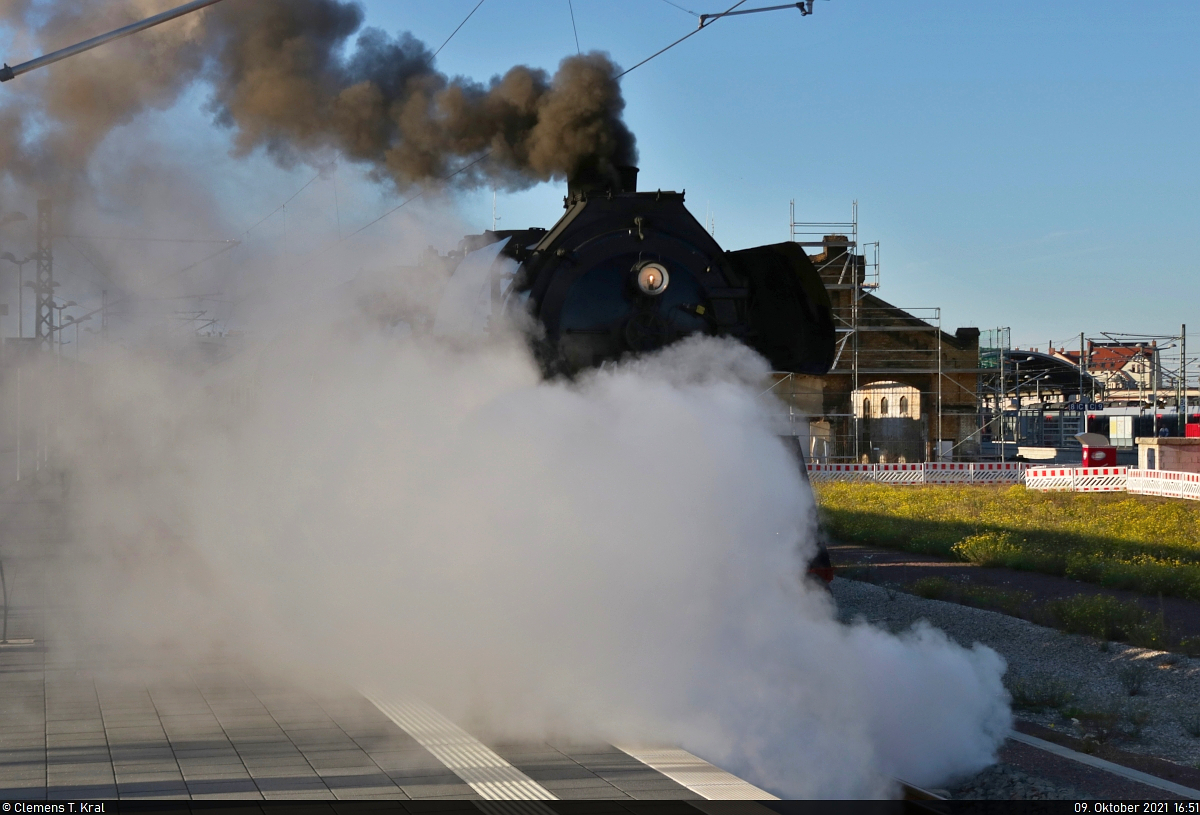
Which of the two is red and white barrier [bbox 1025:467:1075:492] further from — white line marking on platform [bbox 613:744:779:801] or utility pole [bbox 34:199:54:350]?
white line marking on platform [bbox 613:744:779:801]

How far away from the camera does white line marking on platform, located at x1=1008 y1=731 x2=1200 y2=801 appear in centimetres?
586

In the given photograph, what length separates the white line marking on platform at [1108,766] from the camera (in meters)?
5.86

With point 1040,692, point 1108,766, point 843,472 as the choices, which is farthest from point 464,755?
point 843,472

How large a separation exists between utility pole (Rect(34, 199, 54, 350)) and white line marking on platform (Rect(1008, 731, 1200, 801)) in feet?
34.3

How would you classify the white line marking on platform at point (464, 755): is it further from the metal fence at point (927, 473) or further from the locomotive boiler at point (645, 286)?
the metal fence at point (927, 473)

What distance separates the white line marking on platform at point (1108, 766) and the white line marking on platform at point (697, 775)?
2358mm

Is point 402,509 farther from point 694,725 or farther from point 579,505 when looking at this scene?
point 694,725

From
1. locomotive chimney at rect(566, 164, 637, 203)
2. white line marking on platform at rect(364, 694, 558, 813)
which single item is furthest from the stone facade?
white line marking on platform at rect(364, 694, 558, 813)

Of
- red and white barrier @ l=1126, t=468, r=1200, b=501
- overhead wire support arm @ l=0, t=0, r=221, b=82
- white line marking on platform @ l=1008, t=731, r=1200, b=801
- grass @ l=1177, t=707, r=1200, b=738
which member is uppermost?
overhead wire support arm @ l=0, t=0, r=221, b=82

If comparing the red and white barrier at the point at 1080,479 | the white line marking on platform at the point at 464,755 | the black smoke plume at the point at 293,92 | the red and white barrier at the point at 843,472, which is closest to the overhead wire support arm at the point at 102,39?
the black smoke plume at the point at 293,92

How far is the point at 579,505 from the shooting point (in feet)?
21.5

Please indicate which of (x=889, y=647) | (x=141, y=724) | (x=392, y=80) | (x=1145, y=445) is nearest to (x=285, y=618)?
(x=141, y=724)

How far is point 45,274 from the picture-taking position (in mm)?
16719

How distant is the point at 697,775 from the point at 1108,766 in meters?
2.68
